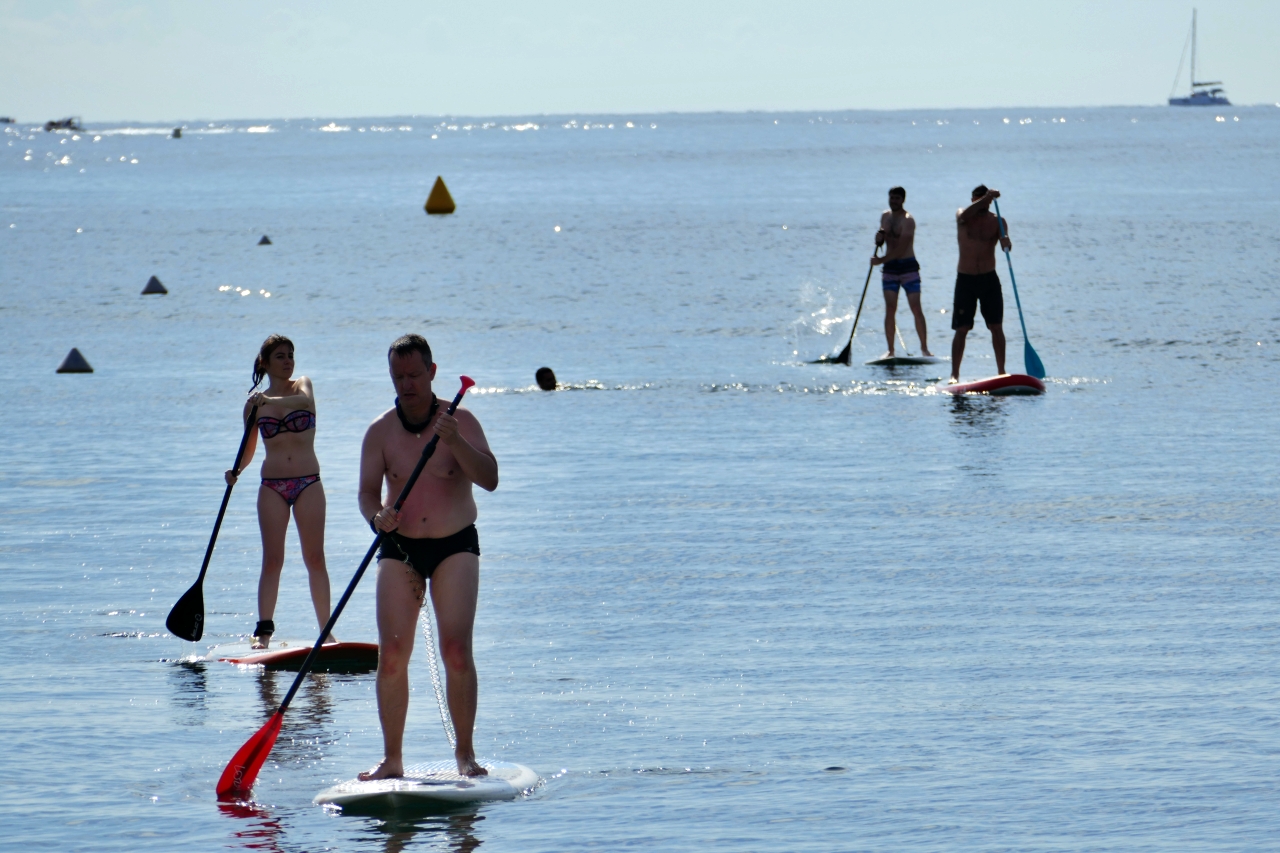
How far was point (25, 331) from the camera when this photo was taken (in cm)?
2717

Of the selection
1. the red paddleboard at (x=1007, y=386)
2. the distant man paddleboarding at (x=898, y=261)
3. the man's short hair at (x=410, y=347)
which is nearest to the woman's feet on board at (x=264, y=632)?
the man's short hair at (x=410, y=347)

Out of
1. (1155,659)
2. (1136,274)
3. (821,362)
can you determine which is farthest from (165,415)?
(1136,274)

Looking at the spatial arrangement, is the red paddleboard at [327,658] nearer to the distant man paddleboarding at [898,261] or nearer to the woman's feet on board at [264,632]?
the woman's feet on board at [264,632]

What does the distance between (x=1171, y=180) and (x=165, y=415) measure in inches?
3127

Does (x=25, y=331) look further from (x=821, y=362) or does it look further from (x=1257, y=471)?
(x=1257, y=471)

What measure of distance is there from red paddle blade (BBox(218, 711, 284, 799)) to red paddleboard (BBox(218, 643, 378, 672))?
1.83 m

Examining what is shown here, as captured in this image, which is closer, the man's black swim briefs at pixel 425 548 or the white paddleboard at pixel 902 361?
the man's black swim briefs at pixel 425 548

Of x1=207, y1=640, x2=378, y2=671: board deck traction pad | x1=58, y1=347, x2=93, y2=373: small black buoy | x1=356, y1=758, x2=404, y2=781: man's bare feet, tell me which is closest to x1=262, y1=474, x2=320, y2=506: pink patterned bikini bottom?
x1=207, y1=640, x2=378, y2=671: board deck traction pad

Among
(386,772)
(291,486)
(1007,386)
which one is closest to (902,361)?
(1007,386)

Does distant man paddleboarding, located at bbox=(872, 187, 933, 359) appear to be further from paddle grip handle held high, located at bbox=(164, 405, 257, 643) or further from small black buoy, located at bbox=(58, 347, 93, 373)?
paddle grip handle held high, located at bbox=(164, 405, 257, 643)

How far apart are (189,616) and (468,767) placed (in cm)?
262

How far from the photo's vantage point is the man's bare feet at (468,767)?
7.07m

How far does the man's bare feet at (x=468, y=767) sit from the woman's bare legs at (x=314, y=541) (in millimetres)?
2174

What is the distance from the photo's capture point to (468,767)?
7066 mm
